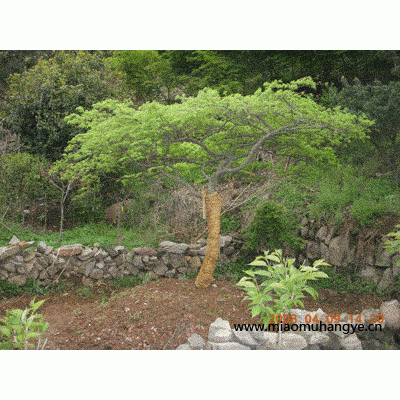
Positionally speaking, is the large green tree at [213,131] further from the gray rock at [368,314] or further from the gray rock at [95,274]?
the gray rock at [368,314]

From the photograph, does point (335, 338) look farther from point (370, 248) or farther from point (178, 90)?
point (178, 90)

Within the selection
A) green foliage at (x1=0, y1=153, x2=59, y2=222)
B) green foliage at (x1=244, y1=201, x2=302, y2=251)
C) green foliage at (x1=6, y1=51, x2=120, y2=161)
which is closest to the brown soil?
green foliage at (x1=244, y1=201, x2=302, y2=251)

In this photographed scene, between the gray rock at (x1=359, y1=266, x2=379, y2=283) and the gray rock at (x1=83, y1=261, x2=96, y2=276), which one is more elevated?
the gray rock at (x1=359, y1=266, x2=379, y2=283)

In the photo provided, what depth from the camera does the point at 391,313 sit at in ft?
10.3

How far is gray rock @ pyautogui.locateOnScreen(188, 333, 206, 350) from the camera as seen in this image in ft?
9.55

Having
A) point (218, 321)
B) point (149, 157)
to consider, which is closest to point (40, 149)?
point (149, 157)

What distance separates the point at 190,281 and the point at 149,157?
1.68 meters

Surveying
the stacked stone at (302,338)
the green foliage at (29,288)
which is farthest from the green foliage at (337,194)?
the green foliage at (29,288)

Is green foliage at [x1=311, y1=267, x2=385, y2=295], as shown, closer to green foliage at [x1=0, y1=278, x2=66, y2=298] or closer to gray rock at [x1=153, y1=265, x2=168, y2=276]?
gray rock at [x1=153, y1=265, x2=168, y2=276]

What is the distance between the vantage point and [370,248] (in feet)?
12.2

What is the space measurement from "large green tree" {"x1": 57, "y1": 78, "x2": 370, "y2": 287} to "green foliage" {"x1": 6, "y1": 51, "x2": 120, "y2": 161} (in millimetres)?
1349

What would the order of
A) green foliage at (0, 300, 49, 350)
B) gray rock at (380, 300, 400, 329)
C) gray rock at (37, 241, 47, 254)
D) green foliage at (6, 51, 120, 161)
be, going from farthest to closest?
green foliage at (6, 51, 120, 161) → gray rock at (37, 241, 47, 254) → gray rock at (380, 300, 400, 329) → green foliage at (0, 300, 49, 350)

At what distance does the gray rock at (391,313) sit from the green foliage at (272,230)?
121 centimetres

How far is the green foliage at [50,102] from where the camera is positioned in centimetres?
558
